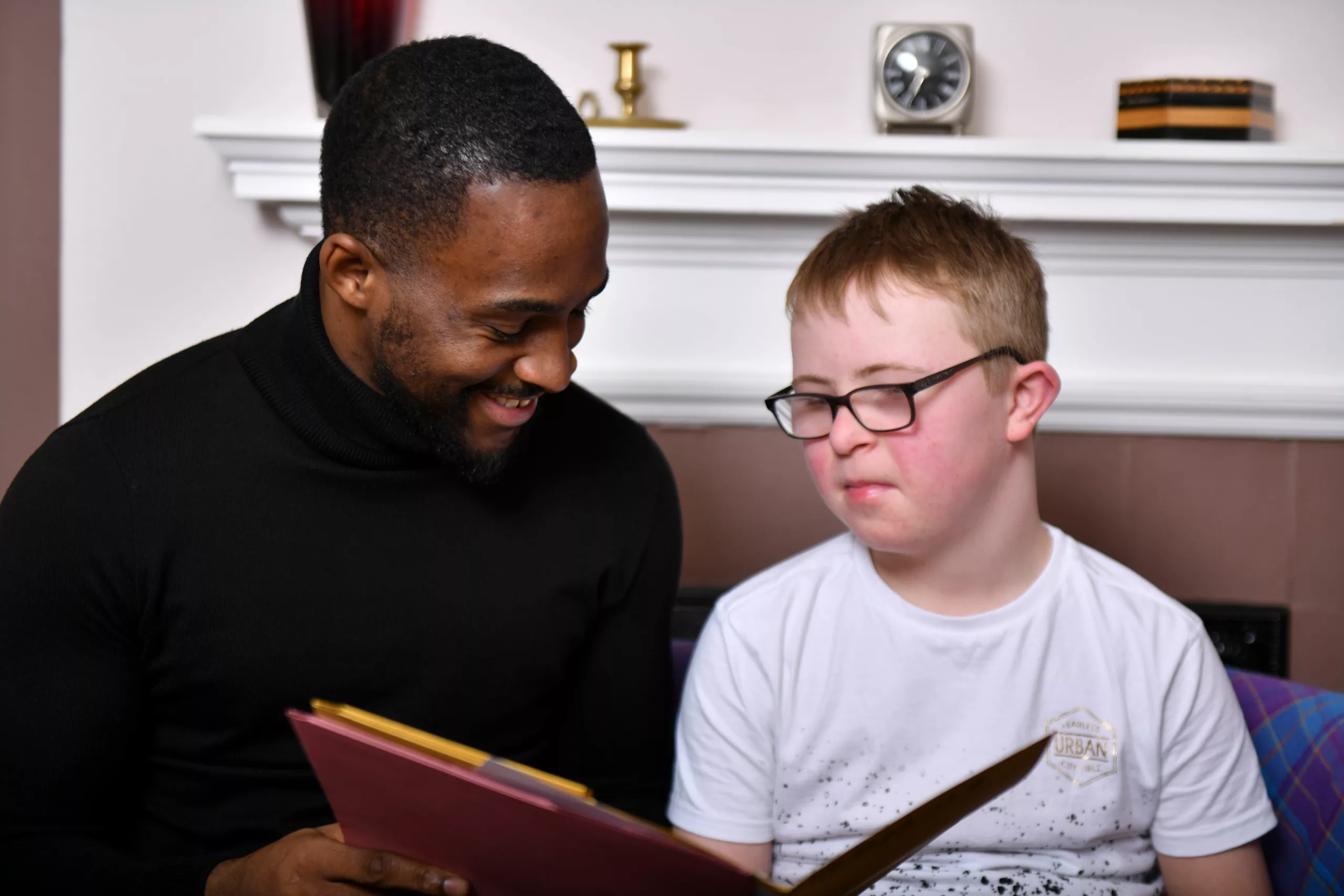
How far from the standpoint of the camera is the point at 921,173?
156 cm

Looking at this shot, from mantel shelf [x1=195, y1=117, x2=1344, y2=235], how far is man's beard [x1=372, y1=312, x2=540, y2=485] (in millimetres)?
567

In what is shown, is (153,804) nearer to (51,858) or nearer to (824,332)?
(51,858)

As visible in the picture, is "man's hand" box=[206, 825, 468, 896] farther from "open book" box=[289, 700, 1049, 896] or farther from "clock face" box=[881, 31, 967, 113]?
"clock face" box=[881, 31, 967, 113]

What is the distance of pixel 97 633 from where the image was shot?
1061 mm

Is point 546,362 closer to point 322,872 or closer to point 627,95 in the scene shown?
point 322,872

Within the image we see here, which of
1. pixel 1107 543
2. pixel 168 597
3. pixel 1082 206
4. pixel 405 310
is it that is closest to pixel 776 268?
pixel 1082 206

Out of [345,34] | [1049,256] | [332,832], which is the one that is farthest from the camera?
[1049,256]

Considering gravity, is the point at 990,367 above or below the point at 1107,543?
above

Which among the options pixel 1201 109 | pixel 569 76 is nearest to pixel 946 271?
pixel 1201 109

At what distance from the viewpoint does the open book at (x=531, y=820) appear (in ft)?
2.23

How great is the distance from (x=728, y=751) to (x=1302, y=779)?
1.84 feet

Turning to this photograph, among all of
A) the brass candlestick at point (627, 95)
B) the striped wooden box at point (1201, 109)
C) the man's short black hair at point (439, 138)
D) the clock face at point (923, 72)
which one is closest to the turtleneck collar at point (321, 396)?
the man's short black hair at point (439, 138)

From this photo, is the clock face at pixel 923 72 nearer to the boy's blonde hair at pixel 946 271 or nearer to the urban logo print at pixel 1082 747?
the boy's blonde hair at pixel 946 271

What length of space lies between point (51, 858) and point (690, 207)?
1.06 metres
